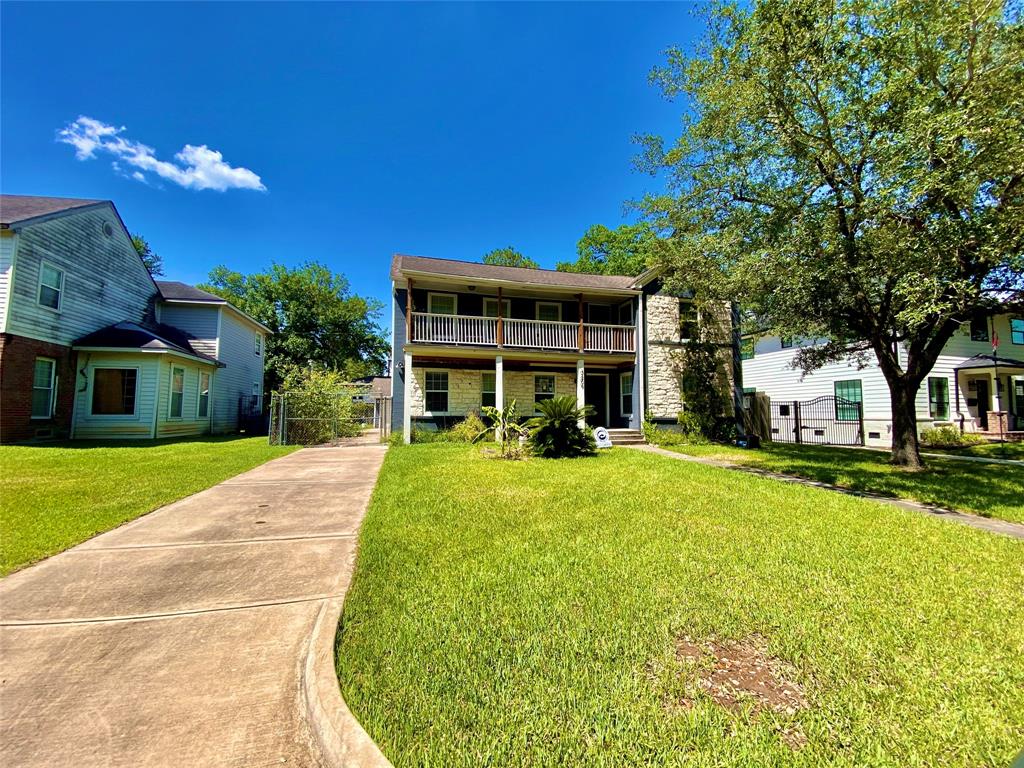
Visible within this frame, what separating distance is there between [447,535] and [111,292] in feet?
57.7

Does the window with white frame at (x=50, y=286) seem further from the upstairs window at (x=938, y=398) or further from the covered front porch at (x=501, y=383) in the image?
the upstairs window at (x=938, y=398)

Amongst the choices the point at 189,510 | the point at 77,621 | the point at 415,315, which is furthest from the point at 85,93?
the point at 77,621

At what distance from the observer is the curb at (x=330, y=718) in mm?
1646

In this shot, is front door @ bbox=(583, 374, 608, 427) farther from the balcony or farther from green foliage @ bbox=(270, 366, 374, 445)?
green foliage @ bbox=(270, 366, 374, 445)

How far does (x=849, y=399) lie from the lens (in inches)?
672

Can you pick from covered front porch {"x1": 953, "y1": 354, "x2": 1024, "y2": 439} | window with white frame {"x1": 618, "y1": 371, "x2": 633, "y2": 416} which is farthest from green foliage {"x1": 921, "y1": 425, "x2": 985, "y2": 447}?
window with white frame {"x1": 618, "y1": 371, "x2": 633, "y2": 416}

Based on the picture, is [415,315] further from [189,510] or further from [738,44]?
[738,44]

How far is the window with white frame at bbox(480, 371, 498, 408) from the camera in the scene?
15.4 m

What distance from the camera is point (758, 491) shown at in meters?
6.43

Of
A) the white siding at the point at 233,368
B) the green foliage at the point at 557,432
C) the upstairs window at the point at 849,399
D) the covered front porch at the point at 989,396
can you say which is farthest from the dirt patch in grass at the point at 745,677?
the covered front porch at the point at 989,396

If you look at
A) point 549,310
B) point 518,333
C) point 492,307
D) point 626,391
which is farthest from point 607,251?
point 518,333

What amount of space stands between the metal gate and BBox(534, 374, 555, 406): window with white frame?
32.5 ft

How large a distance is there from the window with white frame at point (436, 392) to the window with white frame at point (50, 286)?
11.2 meters

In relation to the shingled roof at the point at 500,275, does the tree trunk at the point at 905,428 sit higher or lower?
lower
